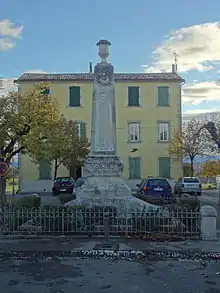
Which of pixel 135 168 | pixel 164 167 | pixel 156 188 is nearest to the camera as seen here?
pixel 156 188

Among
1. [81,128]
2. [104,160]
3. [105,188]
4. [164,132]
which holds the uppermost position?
[81,128]

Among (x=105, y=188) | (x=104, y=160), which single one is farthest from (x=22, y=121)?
(x=105, y=188)

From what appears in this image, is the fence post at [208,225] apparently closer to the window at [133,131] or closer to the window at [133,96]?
the window at [133,131]

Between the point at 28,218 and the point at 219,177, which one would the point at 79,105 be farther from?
the point at 28,218

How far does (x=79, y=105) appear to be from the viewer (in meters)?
43.2

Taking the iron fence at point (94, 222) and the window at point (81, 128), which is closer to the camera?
the iron fence at point (94, 222)

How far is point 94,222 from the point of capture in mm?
13516

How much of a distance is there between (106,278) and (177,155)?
33.5 metres

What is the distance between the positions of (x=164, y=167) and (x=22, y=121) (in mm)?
23483

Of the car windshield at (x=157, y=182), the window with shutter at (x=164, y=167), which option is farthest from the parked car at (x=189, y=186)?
the window with shutter at (x=164, y=167)

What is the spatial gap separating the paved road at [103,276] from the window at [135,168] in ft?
105

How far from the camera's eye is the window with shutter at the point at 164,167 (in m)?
42.4

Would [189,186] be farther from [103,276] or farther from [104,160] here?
[103,276]

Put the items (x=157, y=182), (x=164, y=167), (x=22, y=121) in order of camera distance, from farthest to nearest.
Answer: (x=164, y=167) < (x=157, y=182) < (x=22, y=121)
